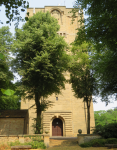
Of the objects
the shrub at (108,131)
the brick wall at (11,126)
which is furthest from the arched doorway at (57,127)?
the shrub at (108,131)

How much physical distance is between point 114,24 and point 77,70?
1098cm

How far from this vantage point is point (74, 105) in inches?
1101

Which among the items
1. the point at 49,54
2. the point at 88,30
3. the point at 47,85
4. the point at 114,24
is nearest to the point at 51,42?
the point at 49,54

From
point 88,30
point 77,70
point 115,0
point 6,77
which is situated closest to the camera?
Result: point 115,0

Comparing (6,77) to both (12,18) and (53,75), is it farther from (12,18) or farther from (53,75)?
(12,18)

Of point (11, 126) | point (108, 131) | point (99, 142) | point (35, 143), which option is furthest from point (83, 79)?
point (11, 126)

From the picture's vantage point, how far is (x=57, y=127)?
2675 cm

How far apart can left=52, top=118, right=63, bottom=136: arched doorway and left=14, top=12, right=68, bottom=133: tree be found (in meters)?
10.5

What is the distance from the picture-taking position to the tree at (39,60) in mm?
16250

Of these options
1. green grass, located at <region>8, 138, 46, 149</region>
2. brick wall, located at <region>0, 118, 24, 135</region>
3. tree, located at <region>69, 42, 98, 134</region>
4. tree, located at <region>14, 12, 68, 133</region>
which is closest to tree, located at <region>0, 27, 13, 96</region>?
tree, located at <region>14, 12, 68, 133</region>

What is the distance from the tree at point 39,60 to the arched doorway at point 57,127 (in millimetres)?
10490

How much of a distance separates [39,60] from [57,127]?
1513cm

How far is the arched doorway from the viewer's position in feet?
86.0

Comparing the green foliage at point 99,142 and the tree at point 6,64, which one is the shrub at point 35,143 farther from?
the tree at point 6,64
